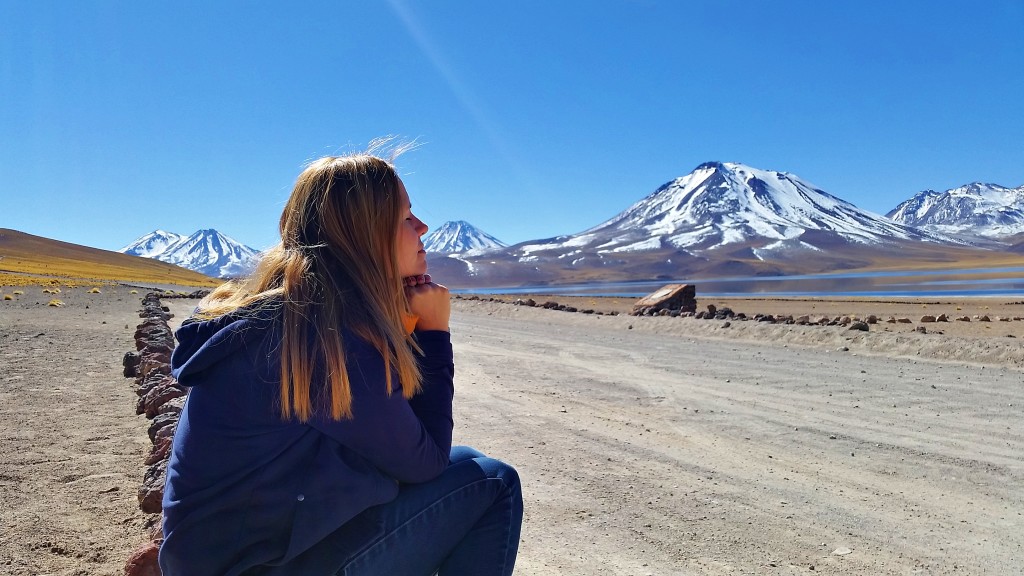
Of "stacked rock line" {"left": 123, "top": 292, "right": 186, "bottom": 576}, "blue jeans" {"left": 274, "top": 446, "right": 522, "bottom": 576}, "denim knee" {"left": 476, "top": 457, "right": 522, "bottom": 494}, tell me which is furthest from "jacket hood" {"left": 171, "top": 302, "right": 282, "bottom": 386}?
"stacked rock line" {"left": 123, "top": 292, "right": 186, "bottom": 576}

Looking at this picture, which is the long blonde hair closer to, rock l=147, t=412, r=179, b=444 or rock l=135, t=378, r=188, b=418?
rock l=147, t=412, r=179, b=444

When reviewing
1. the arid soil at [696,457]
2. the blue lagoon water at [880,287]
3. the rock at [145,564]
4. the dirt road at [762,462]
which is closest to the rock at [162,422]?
the arid soil at [696,457]

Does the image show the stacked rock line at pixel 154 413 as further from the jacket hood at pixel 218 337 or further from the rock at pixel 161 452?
the jacket hood at pixel 218 337

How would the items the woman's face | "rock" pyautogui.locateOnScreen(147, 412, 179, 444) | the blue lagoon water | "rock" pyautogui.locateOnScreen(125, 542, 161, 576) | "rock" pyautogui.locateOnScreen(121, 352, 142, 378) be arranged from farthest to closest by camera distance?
the blue lagoon water < "rock" pyautogui.locateOnScreen(121, 352, 142, 378) < "rock" pyautogui.locateOnScreen(147, 412, 179, 444) < "rock" pyautogui.locateOnScreen(125, 542, 161, 576) < the woman's face

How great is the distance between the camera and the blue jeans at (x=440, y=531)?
1.62 meters

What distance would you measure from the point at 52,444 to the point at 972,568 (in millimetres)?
5697

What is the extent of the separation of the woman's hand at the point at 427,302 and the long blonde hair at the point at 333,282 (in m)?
0.08

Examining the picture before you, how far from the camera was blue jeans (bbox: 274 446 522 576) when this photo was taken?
1622 millimetres

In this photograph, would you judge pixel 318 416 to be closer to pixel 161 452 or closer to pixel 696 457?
pixel 161 452

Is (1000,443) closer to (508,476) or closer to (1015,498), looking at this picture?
(1015,498)

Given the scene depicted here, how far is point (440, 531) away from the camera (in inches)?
69.4

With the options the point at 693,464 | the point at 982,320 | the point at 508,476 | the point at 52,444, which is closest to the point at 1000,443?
the point at 693,464

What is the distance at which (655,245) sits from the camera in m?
192

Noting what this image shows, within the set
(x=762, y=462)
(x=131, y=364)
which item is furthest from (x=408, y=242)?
(x=131, y=364)
